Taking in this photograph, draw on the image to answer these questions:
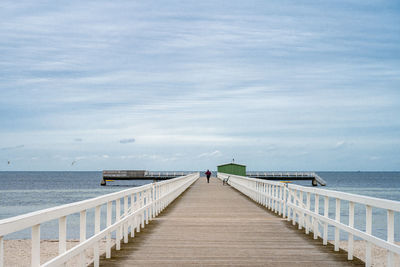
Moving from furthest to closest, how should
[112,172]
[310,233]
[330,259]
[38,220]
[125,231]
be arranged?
[112,172] → [310,233] → [125,231] → [330,259] → [38,220]

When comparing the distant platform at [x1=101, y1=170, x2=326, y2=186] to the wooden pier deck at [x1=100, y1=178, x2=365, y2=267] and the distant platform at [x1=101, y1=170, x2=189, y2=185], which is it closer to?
the distant platform at [x1=101, y1=170, x2=189, y2=185]

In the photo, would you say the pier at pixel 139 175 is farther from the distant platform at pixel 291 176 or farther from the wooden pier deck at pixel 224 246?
the wooden pier deck at pixel 224 246

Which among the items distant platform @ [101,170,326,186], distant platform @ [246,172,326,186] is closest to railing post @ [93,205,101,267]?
distant platform @ [101,170,326,186]

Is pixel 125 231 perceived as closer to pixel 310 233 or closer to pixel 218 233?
pixel 218 233

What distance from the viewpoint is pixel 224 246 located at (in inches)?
399

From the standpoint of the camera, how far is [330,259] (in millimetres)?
8852

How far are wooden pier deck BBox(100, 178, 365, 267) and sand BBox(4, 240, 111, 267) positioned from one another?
6238mm

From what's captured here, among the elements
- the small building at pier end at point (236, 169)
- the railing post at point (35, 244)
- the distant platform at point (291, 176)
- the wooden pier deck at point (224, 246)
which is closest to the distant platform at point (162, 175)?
the distant platform at point (291, 176)

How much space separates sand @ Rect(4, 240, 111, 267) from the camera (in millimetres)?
18984

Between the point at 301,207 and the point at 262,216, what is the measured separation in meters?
3.85

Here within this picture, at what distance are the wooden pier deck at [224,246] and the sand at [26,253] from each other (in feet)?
20.5

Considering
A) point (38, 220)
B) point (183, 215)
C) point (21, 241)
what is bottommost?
point (21, 241)

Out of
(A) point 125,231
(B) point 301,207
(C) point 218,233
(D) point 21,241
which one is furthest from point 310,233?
(D) point 21,241

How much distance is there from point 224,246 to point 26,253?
13.5m
